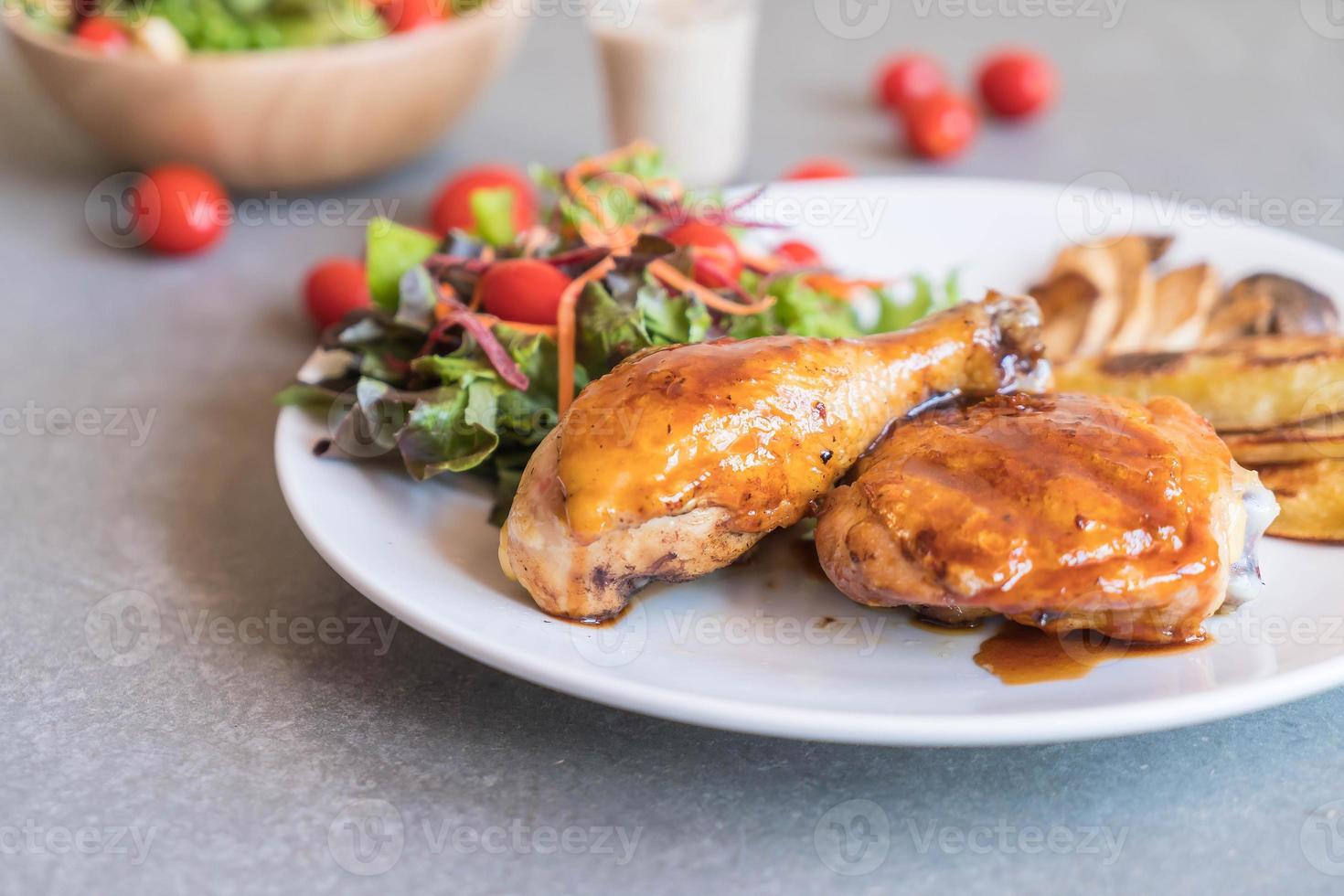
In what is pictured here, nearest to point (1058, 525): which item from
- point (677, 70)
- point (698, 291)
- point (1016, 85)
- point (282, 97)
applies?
point (698, 291)

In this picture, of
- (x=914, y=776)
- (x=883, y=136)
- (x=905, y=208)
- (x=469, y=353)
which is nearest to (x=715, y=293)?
(x=469, y=353)

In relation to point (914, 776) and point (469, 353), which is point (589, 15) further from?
point (914, 776)

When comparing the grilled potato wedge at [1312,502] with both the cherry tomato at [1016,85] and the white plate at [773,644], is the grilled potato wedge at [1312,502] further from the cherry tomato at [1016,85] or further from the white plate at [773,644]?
the cherry tomato at [1016,85]

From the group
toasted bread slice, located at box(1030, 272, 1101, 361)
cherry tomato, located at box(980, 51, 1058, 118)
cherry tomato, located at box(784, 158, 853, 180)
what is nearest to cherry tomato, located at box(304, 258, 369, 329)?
cherry tomato, located at box(784, 158, 853, 180)

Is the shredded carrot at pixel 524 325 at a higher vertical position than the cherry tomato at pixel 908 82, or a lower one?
lower

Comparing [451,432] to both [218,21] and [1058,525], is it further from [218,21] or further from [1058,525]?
[218,21]

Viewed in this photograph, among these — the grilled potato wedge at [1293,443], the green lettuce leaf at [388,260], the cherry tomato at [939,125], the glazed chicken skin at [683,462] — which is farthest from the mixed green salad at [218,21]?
the grilled potato wedge at [1293,443]
